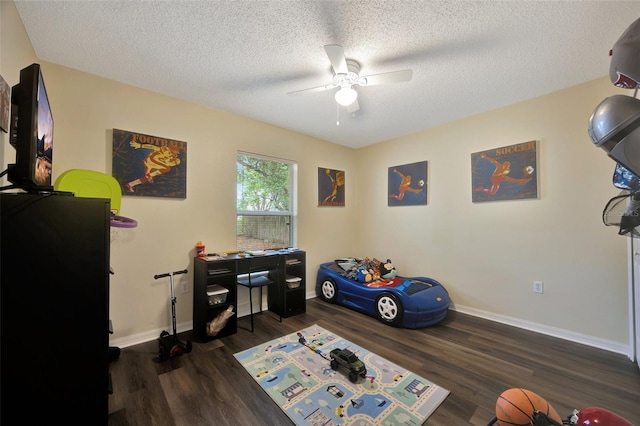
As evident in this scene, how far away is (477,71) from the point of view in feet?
7.13

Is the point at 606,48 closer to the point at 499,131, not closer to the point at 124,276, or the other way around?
the point at 499,131

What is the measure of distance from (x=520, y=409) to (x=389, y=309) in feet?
5.87

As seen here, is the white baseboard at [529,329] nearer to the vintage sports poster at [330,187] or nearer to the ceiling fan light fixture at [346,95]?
the vintage sports poster at [330,187]

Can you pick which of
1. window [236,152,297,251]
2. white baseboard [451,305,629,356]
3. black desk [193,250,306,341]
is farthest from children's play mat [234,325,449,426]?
white baseboard [451,305,629,356]

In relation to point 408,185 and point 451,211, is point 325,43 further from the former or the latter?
point 451,211

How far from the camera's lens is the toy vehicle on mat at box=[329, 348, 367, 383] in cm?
182

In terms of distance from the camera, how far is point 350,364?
1.86m

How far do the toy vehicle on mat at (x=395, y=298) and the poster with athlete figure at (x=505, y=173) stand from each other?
1.31 m

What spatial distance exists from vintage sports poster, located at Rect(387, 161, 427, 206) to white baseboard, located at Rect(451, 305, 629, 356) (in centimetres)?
155

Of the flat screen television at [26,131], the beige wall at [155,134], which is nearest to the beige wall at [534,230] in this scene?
the beige wall at [155,134]

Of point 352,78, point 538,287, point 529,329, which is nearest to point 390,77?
point 352,78

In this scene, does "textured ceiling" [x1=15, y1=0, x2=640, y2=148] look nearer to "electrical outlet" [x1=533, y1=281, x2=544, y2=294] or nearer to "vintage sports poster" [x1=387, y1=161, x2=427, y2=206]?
"vintage sports poster" [x1=387, y1=161, x2=427, y2=206]

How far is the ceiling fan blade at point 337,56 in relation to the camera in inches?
63.3

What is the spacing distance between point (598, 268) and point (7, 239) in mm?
4044
